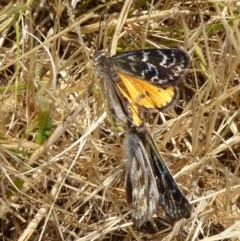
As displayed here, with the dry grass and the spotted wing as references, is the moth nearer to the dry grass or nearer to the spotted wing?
Answer: the dry grass

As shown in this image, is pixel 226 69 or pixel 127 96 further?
pixel 226 69

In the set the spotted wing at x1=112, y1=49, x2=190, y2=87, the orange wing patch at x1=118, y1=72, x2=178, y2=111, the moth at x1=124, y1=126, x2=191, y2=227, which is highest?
the spotted wing at x1=112, y1=49, x2=190, y2=87

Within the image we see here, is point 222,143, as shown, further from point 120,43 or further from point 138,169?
point 120,43

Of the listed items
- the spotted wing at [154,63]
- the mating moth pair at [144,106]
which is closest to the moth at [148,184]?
the mating moth pair at [144,106]

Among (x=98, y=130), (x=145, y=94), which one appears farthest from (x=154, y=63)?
(x=98, y=130)

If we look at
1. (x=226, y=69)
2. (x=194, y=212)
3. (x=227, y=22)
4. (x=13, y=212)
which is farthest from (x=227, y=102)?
(x=13, y=212)

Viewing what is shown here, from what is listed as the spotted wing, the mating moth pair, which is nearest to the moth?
the mating moth pair

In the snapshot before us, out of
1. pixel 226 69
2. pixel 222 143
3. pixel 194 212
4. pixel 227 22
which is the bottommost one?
pixel 194 212

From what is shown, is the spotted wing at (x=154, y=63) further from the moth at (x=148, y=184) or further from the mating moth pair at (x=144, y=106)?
the moth at (x=148, y=184)
